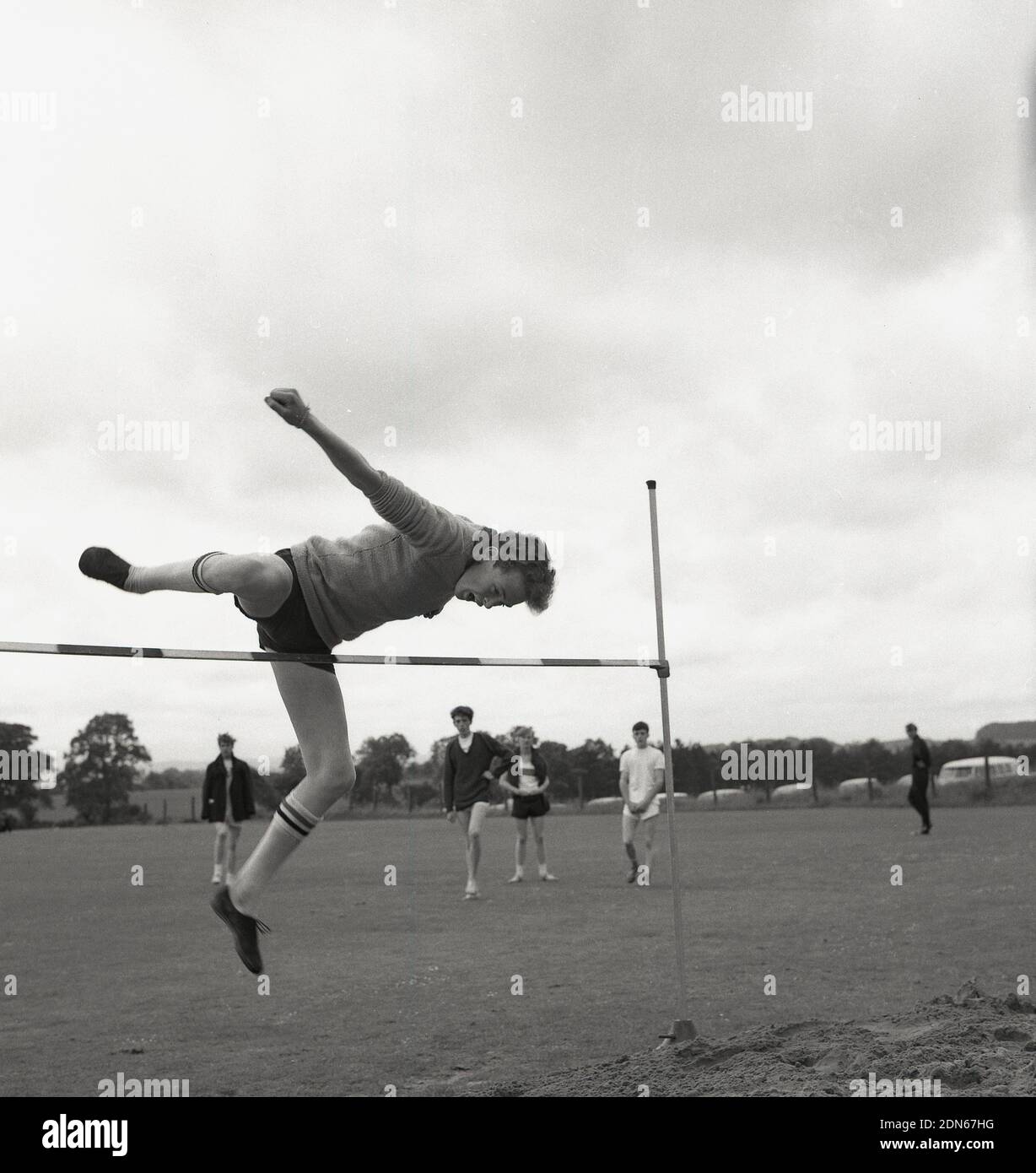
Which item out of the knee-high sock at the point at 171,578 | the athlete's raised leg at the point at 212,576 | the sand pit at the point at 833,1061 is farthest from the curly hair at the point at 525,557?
the sand pit at the point at 833,1061

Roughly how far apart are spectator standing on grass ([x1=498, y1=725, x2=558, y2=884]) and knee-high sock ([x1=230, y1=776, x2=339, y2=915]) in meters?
7.41

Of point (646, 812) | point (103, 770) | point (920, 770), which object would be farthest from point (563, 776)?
point (646, 812)

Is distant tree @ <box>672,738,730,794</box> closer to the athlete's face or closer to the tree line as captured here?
the tree line

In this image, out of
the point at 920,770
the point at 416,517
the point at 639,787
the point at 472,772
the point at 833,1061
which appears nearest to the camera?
the point at 416,517

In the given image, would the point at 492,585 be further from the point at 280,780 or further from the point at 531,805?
the point at 280,780

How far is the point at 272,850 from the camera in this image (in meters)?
4.73

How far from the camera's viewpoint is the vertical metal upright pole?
554cm

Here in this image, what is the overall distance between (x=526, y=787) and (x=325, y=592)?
318 inches

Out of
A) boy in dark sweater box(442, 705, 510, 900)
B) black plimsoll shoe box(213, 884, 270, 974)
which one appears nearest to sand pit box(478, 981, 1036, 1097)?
black plimsoll shoe box(213, 884, 270, 974)

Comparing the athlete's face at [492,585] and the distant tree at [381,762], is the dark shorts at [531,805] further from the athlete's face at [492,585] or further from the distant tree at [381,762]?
the athlete's face at [492,585]

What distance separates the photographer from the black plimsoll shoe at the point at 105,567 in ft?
15.2

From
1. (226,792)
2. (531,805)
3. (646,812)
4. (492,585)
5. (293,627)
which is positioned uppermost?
(492,585)
